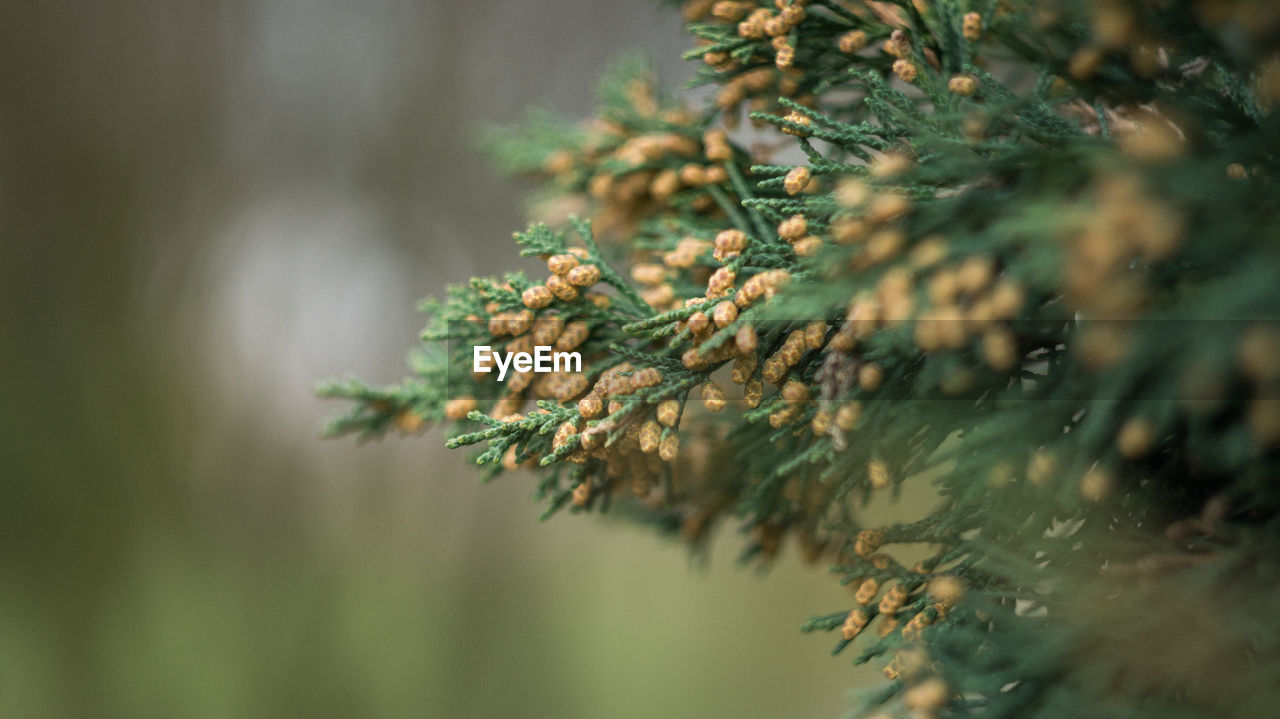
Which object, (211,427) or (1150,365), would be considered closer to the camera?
(1150,365)

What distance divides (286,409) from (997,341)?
6.22 feet

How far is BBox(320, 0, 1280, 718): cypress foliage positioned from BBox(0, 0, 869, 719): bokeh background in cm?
134

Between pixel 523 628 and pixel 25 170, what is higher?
pixel 25 170

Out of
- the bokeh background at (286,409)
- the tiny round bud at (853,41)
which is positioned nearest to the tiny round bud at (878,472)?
the tiny round bud at (853,41)

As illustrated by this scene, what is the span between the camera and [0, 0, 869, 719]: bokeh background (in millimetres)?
1603

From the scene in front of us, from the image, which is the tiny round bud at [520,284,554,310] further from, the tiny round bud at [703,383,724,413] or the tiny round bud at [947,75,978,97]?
the tiny round bud at [947,75,978,97]

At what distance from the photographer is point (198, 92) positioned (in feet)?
5.86

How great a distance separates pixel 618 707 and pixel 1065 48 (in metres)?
1.99

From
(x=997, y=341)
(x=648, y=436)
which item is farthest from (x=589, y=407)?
Answer: (x=997, y=341)

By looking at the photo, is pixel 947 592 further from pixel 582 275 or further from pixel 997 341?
pixel 582 275

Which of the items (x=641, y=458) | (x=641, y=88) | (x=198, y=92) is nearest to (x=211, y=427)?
(x=198, y=92)

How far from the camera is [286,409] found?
191 centimetres

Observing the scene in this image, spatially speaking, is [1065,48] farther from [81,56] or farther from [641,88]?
[81,56]

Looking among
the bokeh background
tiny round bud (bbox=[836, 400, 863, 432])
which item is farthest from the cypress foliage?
the bokeh background
